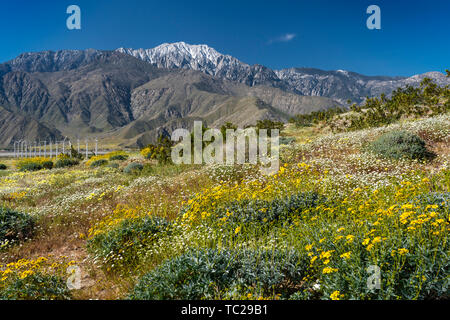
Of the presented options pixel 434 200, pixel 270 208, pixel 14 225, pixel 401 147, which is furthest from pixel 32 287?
pixel 401 147

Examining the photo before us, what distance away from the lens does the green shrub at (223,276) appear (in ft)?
11.0

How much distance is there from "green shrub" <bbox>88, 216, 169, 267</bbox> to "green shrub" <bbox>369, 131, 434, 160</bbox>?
992cm

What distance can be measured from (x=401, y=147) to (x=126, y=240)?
11196 millimetres

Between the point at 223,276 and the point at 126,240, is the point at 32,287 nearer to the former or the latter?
the point at 126,240

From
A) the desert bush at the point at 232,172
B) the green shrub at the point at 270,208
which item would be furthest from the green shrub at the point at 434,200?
the desert bush at the point at 232,172

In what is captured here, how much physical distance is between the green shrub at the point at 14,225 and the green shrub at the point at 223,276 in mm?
6194

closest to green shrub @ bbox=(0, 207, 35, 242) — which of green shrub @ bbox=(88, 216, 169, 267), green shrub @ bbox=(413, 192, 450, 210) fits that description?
green shrub @ bbox=(88, 216, 169, 267)

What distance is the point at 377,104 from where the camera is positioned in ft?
88.5

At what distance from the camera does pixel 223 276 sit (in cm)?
355

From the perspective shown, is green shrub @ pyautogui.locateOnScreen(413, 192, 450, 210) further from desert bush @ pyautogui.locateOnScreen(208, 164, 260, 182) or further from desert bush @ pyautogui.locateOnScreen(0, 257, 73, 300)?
desert bush @ pyautogui.locateOnScreen(0, 257, 73, 300)

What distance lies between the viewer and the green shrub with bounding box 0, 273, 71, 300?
12.9 feet

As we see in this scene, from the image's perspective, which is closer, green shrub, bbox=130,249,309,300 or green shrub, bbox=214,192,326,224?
green shrub, bbox=130,249,309,300
